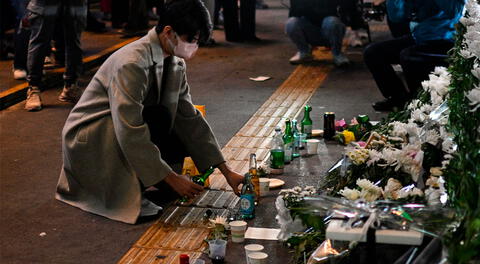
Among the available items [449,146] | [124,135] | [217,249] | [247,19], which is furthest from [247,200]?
[247,19]

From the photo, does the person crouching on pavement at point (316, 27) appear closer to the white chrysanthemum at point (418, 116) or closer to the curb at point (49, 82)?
the curb at point (49, 82)

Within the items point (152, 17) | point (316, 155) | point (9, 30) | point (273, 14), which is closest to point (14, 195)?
point (316, 155)

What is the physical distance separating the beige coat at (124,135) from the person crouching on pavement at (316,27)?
5534 millimetres

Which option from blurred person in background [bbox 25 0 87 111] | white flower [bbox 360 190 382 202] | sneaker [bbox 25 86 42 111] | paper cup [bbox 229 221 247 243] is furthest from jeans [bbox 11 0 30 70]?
white flower [bbox 360 190 382 202]

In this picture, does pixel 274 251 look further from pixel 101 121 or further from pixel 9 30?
pixel 9 30

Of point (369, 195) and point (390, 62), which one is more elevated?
point (369, 195)

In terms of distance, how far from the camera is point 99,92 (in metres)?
5.54

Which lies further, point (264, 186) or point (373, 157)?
point (264, 186)

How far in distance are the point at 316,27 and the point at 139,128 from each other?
21.0 feet

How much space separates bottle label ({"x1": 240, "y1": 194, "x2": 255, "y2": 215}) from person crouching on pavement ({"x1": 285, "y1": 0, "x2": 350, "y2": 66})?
593cm

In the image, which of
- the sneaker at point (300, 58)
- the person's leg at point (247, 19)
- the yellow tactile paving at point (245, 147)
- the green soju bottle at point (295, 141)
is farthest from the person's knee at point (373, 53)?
the person's leg at point (247, 19)

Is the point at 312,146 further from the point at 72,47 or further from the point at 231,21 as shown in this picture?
the point at 231,21

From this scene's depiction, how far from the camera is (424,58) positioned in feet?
26.3

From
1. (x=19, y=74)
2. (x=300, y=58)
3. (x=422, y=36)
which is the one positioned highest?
(x=422, y=36)
